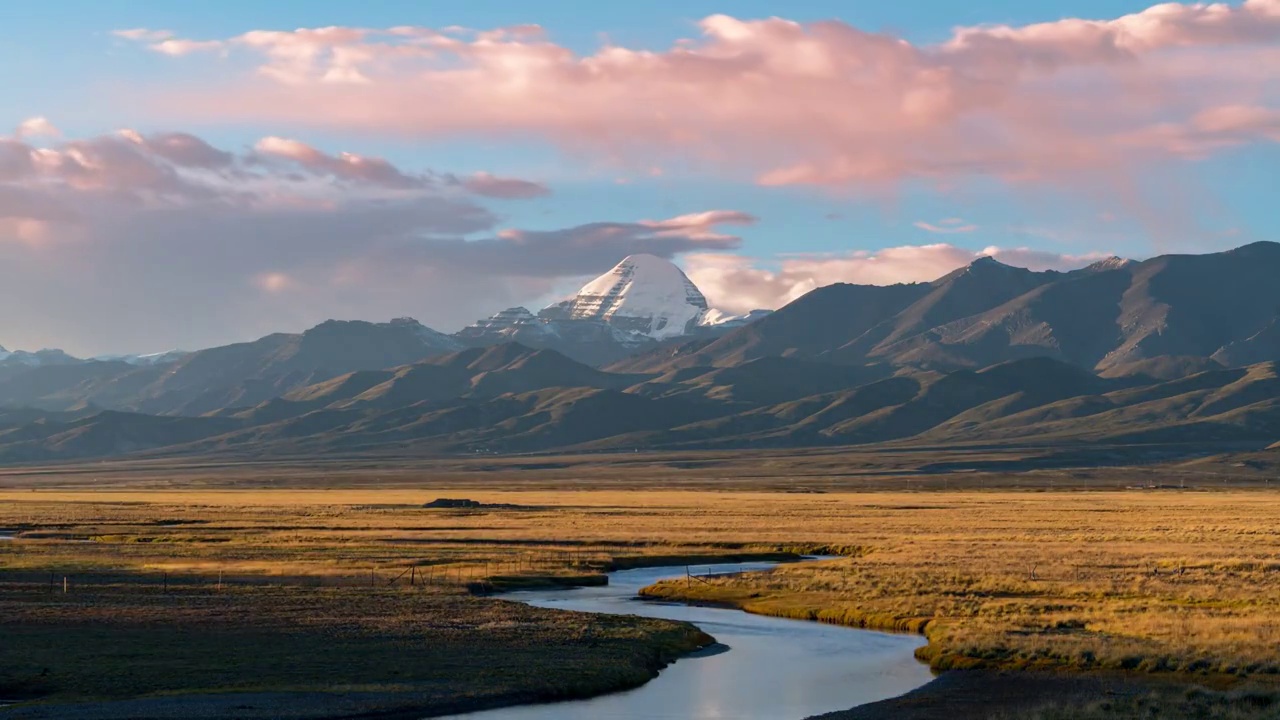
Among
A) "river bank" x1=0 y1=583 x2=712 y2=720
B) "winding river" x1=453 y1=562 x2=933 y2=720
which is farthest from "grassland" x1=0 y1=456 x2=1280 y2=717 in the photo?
"winding river" x1=453 y1=562 x2=933 y2=720

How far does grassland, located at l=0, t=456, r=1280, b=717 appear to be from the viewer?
4006cm

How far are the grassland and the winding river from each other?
1.30 meters

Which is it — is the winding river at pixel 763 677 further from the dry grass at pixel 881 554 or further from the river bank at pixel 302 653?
the dry grass at pixel 881 554

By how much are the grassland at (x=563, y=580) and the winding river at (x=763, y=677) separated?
130 cm

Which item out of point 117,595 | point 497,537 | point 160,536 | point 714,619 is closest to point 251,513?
point 160,536

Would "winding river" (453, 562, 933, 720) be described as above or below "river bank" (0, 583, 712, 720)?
below

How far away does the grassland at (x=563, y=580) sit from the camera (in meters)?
40.1

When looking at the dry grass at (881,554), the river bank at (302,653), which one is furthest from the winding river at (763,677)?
the dry grass at (881,554)

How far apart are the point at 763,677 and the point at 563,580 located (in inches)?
1134

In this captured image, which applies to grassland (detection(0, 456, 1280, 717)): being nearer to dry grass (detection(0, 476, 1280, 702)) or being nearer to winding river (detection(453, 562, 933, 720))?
dry grass (detection(0, 476, 1280, 702))

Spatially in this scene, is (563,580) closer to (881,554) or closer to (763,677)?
(881,554)

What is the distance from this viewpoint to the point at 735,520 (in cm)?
11581

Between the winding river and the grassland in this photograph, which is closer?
the winding river

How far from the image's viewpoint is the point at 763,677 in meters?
42.2
